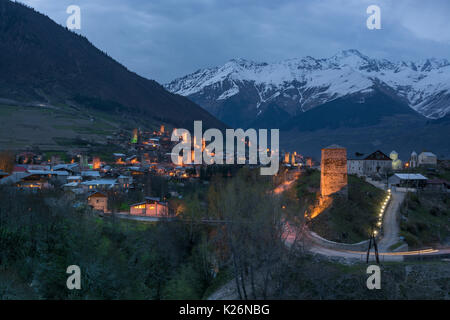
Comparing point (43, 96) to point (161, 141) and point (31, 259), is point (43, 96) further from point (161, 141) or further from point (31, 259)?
point (31, 259)

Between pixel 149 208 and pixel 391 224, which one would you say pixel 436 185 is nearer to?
pixel 391 224

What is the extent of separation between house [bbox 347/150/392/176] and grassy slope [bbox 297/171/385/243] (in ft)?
57.2

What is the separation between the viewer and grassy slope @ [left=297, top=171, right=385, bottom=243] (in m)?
29.5

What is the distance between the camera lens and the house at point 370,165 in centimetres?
5762

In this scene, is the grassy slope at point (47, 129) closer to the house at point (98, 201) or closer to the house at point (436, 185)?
the house at point (98, 201)

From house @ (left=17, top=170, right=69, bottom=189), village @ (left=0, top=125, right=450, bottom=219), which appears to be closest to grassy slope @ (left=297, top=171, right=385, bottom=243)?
village @ (left=0, top=125, right=450, bottom=219)

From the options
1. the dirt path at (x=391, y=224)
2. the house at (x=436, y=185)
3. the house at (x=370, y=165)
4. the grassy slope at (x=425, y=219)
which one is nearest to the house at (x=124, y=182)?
the house at (x=370, y=165)

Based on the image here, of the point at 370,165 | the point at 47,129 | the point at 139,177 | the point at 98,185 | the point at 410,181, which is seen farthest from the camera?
the point at 47,129

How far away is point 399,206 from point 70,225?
2721cm

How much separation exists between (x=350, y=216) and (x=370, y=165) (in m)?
28.0

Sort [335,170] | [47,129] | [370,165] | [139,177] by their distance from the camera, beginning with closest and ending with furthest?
[335,170]
[370,165]
[139,177]
[47,129]

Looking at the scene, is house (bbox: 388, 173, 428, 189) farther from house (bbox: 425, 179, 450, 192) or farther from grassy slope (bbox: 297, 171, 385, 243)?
grassy slope (bbox: 297, 171, 385, 243)

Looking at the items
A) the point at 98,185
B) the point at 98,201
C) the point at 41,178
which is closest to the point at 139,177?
the point at 98,185

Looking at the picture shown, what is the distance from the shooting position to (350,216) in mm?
32312
